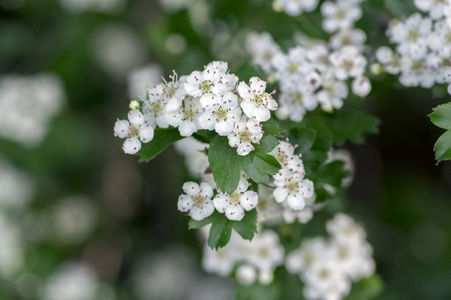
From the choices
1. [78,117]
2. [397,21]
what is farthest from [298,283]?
[78,117]

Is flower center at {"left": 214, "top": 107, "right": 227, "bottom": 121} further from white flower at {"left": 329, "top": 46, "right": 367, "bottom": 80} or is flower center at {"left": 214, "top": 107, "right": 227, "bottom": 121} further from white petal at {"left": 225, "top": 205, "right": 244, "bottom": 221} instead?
white flower at {"left": 329, "top": 46, "right": 367, "bottom": 80}

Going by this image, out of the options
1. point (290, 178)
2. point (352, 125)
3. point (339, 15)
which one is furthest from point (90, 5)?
point (290, 178)

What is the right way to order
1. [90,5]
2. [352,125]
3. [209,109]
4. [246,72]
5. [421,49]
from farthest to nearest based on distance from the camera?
[90,5], [352,125], [421,49], [246,72], [209,109]

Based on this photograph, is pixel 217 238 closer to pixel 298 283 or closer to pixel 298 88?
pixel 298 88

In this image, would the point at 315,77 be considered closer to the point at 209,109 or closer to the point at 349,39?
the point at 349,39

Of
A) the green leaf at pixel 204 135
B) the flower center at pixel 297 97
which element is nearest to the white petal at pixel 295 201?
the green leaf at pixel 204 135

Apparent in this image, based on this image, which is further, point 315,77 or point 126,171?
→ point 126,171
